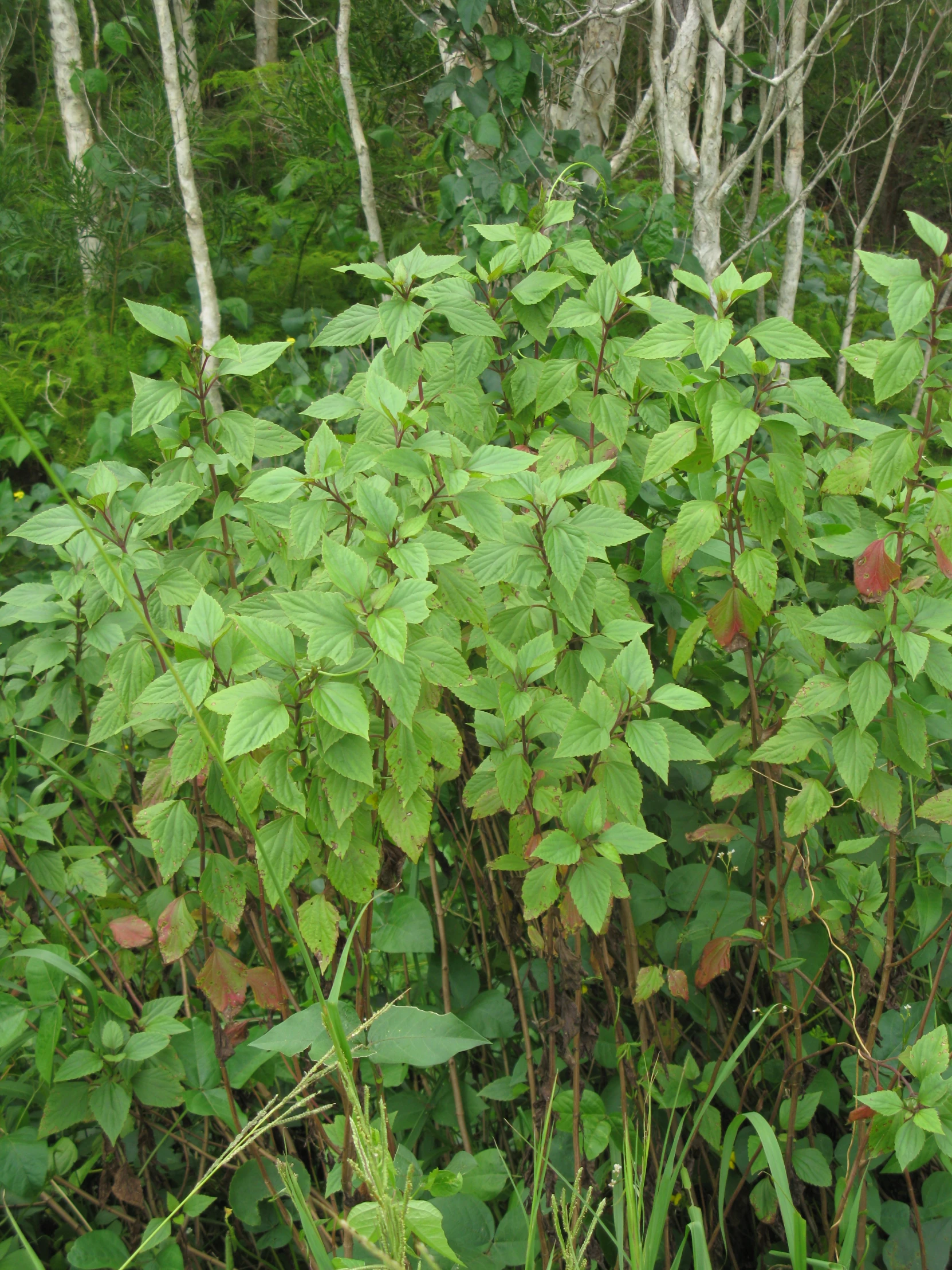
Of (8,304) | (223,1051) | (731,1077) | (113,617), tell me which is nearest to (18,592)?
(113,617)

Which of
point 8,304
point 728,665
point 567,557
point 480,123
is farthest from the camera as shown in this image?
point 8,304

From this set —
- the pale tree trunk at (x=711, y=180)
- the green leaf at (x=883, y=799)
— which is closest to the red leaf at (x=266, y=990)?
the green leaf at (x=883, y=799)

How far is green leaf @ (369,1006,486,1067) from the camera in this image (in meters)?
1.16

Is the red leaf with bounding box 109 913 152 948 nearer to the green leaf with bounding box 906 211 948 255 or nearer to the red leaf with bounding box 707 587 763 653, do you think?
the red leaf with bounding box 707 587 763 653

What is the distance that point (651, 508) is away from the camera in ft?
5.91

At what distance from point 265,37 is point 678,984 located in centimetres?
864

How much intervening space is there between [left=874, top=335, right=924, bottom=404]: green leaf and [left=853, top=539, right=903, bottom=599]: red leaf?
0.20 metres

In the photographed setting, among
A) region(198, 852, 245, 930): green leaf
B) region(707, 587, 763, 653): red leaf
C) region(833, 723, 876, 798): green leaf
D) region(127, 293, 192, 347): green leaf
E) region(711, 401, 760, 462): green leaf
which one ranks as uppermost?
region(127, 293, 192, 347): green leaf

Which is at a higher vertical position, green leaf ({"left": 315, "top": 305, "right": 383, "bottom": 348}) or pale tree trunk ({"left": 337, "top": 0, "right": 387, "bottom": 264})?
pale tree trunk ({"left": 337, "top": 0, "right": 387, "bottom": 264})

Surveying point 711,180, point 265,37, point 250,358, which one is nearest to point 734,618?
point 250,358

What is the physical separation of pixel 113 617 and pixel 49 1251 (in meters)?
1.18

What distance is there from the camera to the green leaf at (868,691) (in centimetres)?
128

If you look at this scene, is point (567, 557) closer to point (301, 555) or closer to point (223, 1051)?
point (301, 555)

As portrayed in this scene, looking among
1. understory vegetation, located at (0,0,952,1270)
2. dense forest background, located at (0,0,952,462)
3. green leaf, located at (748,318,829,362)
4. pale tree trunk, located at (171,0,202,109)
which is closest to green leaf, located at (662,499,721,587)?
understory vegetation, located at (0,0,952,1270)
